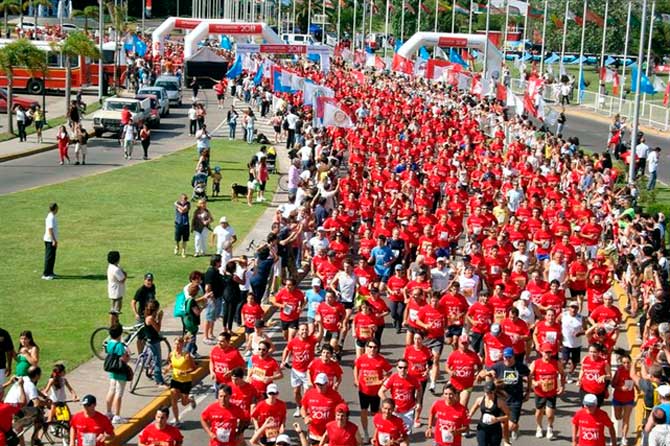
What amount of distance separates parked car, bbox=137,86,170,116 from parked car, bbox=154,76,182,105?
3.06m

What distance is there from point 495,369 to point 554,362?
3.33ft

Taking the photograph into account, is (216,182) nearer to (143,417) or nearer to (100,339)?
(100,339)

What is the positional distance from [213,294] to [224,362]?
405 centimetres

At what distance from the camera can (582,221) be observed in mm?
23844

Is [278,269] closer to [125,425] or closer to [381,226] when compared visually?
[381,226]

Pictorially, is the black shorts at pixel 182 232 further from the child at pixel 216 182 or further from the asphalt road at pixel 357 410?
the child at pixel 216 182

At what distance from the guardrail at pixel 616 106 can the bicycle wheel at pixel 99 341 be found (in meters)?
40.3

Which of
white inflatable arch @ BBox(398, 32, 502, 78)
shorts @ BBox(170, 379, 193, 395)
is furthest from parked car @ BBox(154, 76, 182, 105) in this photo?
shorts @ BBox(170, 379, 193, 395)

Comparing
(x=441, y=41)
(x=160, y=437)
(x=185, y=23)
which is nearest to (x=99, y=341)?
(x=160, y=437)

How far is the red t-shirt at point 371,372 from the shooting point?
14766 millimetres

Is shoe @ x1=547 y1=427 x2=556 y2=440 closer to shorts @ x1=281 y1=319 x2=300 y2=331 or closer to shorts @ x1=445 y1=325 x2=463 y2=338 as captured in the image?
shorts @ x1=445 y1=325 x2=463 y2=338

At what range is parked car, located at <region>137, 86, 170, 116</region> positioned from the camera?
54.0 meters

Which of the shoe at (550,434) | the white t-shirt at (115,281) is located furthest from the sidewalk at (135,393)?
the shoe at (550,434)

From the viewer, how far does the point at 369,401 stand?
49.0 feet
